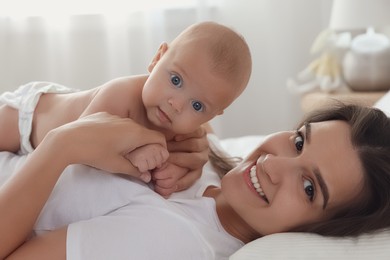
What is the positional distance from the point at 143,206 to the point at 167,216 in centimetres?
6

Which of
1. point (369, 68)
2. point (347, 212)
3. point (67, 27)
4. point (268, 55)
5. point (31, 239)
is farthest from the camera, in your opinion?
point (268, 55)

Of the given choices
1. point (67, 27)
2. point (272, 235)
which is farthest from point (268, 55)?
point (272, 235)

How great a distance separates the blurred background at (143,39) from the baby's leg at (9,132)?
174cm

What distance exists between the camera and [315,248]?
1144mm

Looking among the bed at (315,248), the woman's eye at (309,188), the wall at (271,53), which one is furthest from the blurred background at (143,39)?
the bed at (315,248)

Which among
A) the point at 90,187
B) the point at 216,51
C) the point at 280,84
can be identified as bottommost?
the point at 280,84

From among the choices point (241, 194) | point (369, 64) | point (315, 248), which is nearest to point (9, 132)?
point (241, 194)

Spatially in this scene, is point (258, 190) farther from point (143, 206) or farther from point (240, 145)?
point (240, 145)

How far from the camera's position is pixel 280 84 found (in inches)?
141

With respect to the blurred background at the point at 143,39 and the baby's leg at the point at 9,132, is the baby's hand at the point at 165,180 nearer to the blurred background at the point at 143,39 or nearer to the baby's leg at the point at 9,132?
the baby's leg at the point at 9,132

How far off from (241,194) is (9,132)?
713 millimetres

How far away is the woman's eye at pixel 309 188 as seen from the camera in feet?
4.18

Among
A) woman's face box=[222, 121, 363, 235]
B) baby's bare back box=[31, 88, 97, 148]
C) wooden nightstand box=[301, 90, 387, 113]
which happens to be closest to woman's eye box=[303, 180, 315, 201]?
woman's face box=[222, 121, 363, 235]

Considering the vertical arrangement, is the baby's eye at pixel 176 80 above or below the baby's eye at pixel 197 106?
above
